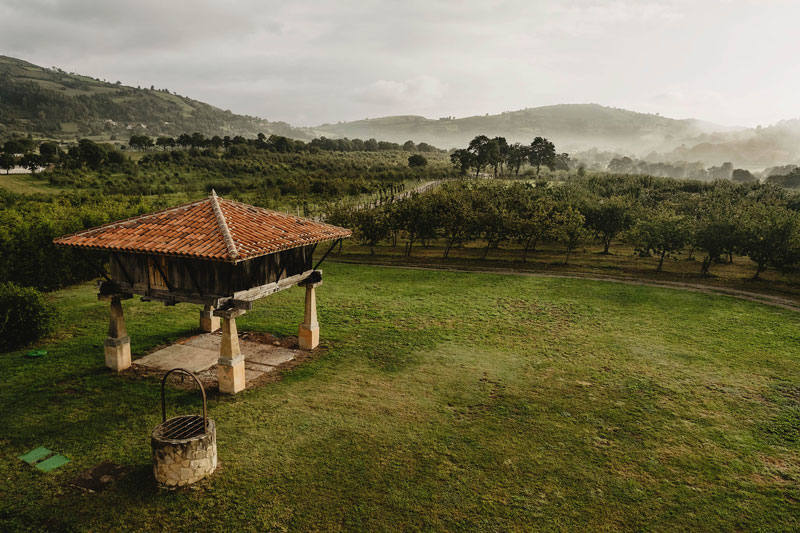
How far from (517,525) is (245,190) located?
72808 mm

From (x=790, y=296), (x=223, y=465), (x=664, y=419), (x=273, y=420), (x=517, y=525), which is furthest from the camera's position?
(x=790, y=296)

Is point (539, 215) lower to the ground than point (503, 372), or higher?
higher

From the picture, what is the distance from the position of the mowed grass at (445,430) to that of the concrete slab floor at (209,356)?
3.90ft

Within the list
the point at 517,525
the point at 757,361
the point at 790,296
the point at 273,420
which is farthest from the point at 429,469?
the point at 790,296

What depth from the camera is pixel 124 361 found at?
15.8 metres

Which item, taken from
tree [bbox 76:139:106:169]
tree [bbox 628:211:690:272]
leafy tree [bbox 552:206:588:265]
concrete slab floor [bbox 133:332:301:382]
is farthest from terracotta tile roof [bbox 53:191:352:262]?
tree [bbox 76:139:106:169]

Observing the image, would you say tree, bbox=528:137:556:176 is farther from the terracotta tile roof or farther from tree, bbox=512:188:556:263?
the terracotta tile roof

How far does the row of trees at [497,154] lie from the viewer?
95938 millimetres

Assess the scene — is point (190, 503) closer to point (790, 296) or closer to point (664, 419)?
point (664, 419)

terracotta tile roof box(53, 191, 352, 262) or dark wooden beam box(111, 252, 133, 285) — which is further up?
terracotta tile roof box(53, 191, 352, 262)

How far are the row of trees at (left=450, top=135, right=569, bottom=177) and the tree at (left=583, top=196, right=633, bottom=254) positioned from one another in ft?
172

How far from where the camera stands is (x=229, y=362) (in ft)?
45.9

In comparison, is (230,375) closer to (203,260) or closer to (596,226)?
(203,260)

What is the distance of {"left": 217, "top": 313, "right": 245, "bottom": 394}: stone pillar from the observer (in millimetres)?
13930
